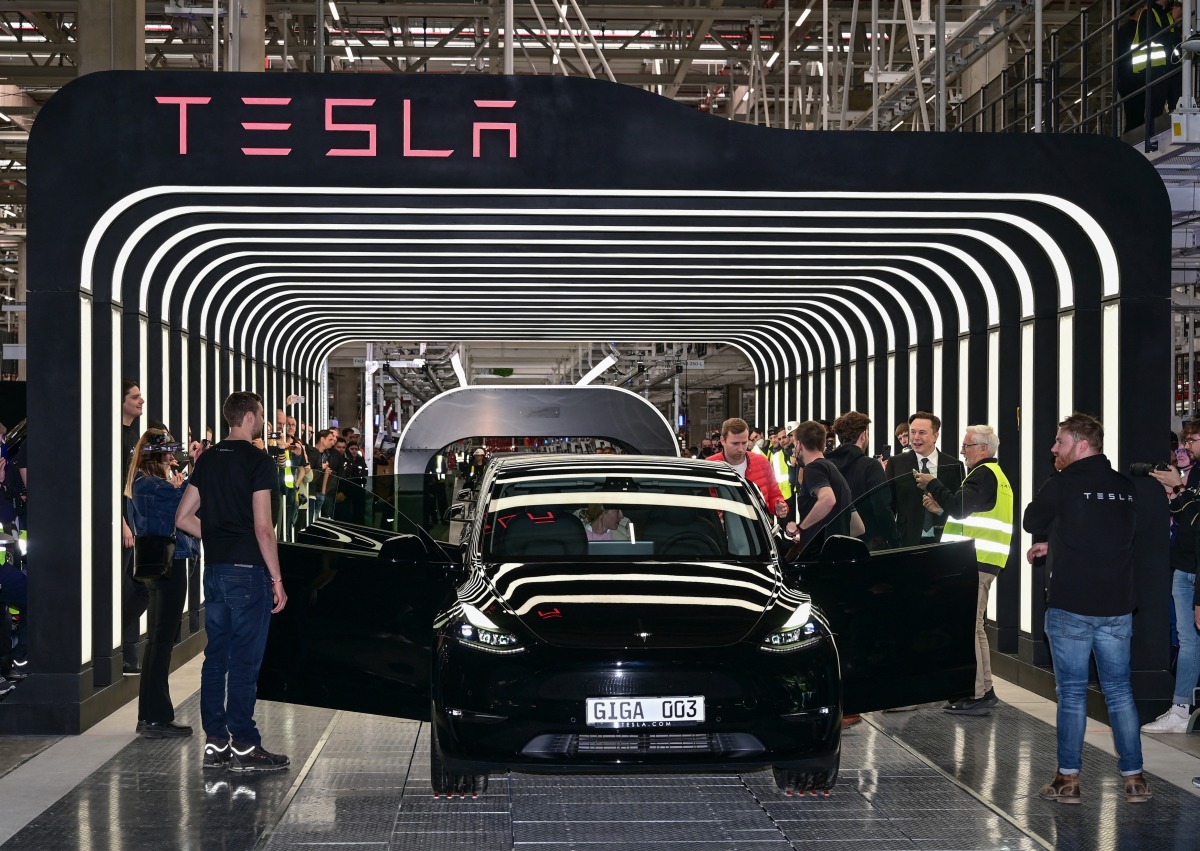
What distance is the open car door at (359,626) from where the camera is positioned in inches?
258

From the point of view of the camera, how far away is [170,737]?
25.8 feet

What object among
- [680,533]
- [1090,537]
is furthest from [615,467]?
Answer: [1090,537]

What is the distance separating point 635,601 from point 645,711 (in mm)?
578

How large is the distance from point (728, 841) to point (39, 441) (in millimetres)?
4583

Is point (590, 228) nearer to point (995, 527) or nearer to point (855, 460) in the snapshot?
point (855, 460)

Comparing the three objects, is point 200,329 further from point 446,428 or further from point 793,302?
point 446,428

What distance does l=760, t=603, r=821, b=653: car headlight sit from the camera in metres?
5.93

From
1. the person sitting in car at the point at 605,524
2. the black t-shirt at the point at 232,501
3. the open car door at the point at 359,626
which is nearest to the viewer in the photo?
the open car door at the point at 359,626

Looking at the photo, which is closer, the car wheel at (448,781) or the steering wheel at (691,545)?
the car wheel at (448,781)

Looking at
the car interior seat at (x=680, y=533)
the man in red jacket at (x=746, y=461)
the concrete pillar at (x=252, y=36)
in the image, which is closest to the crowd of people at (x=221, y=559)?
the car interior seat at (x=680, y=533)

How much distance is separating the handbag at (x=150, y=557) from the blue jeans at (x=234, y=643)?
69cm

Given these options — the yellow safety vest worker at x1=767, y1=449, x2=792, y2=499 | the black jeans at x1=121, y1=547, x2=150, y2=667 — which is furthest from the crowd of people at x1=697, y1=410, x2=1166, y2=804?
the yellow safety vest worker at x1=767, y1=449, x2=792, y2=499

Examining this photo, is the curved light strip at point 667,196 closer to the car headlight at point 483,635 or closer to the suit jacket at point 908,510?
the suit jacket at point 908,510

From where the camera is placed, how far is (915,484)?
25.3 ft
